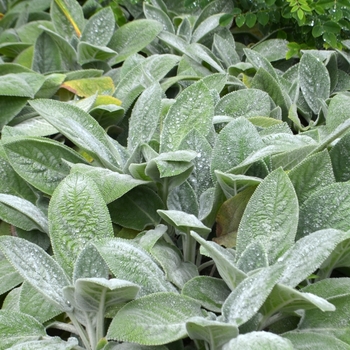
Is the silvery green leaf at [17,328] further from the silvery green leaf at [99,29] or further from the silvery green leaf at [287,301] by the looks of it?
the silvery green leaf at [99,29]

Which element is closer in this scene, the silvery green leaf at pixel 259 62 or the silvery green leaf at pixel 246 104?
the silvery green leaf at pixel 246 104

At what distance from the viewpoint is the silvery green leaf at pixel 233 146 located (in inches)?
41.9

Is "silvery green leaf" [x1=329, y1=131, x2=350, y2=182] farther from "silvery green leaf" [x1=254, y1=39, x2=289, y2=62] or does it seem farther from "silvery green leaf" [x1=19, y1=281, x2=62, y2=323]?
"silvery green leaf" [x1=254, y1=39, x2=289, y2=62]

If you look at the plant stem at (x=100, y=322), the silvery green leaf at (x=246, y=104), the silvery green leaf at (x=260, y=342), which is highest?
the silvery green leaf at (x=246, y=104)

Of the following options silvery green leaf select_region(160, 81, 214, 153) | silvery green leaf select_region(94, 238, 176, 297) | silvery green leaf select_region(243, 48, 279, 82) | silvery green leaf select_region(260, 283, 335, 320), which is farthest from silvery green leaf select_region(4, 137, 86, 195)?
silvery green leaf select_region(243, 48, 279, 82)

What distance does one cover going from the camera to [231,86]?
5.40ft

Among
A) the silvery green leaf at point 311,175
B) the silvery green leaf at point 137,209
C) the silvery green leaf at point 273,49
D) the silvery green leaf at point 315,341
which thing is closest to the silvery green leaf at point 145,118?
the silvery green leaf at point 137,209

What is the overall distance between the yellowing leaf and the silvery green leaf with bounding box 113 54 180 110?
0.08 meters

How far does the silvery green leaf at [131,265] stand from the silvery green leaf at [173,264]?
0.09ft

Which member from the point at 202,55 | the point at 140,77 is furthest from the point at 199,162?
the point at 202,55

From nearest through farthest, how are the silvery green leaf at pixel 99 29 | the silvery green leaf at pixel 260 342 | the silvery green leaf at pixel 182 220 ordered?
the silvery green leaf at pixel 260 342 < the silvery green leaf at pixel 182 220 < the silvery green leaf at pixel 99 29

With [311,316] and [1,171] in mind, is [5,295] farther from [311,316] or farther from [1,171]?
[311,316]

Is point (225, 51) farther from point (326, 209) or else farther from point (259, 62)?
point (326, 209)

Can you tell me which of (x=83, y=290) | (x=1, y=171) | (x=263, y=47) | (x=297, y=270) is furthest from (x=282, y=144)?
(x=263, y=47)
